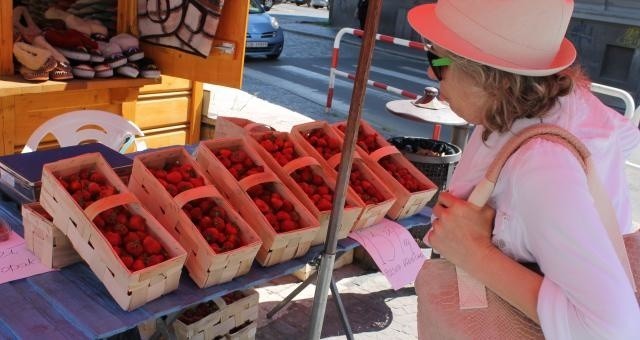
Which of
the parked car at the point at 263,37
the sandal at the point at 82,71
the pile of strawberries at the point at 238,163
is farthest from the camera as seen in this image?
the parked car at the point at 263,37

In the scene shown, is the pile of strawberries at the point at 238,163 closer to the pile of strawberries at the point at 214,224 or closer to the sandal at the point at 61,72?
the pile of strawberries at the point at 214,224

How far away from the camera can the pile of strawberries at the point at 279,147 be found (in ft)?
8.00

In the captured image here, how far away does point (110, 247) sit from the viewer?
1695mm

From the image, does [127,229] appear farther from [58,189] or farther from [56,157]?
[56,157]

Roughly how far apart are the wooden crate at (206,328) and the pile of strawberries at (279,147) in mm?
643

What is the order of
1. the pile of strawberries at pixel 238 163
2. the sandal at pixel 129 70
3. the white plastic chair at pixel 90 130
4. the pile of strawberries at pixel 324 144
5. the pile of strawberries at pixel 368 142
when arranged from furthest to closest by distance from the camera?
the sandal at pixel 129 70 → the white plastic chair at pixel 90 130 → the pile of strawberries at pixel 368 142 → the pile of strawberries at pixel 324 144 → the pile of strawberries at pixel 238 163

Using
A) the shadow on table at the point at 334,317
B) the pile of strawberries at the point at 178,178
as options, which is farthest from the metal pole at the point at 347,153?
the shadow on table at the point at 334,317

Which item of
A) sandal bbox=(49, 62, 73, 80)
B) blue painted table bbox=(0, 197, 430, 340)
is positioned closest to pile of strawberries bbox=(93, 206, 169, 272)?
blue painted table bbox=(0, 197, 430, 340)

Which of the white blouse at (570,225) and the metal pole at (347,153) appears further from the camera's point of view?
the metal pole at (347,153)

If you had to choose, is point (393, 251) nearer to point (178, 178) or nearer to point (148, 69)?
point (178, 178)

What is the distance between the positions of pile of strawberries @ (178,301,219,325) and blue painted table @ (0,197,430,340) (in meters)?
0.56

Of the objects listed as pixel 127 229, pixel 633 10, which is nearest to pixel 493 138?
pixel 127 229

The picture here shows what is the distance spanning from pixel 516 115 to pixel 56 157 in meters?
1.90

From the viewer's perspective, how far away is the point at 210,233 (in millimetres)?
1917
